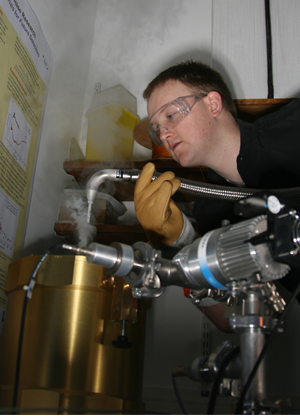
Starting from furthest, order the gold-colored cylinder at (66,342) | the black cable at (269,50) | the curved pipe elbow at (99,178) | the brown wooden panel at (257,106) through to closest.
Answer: the black cable at (269,50)
the brown wooden panel at (257,106)
the curved pipe elbow at (99,178)
the gold-colored cylinder at (66,342)

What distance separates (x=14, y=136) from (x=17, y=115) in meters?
0.08

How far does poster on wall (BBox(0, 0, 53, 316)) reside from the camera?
3.67 ft

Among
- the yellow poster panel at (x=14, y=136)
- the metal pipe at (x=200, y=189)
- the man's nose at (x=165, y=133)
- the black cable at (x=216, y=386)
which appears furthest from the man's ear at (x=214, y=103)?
the black cable at (x=216, y=386)

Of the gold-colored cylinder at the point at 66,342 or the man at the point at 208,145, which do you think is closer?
the gold-colored cylinder at the point at 66,342

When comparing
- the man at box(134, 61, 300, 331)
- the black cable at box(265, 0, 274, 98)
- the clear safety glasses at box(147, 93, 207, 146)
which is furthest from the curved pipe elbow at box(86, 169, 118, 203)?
the black cable at box(265, 0, 274, 98)

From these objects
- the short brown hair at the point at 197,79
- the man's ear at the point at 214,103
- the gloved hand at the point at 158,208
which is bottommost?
the gloved hand at the point at 158,208

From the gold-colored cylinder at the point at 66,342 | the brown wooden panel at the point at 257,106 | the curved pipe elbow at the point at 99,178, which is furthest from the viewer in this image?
the brown wooden panel at the point at 257,106

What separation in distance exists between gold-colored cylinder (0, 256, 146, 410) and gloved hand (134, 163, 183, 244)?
0.23 m

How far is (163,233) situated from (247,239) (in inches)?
23.2

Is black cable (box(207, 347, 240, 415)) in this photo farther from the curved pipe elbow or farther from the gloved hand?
the curved pipe elbow

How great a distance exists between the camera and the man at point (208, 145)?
1.06 m

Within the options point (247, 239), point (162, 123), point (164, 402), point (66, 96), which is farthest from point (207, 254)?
point (66, 96)

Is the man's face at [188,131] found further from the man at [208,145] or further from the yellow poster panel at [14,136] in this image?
the yellow poster panel at [14,136]

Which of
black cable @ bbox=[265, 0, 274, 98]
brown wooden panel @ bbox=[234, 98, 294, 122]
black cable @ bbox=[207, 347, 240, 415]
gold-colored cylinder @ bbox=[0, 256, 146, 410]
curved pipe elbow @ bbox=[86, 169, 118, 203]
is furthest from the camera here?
black cable @ bbox=[265, 0, 274, 98]
